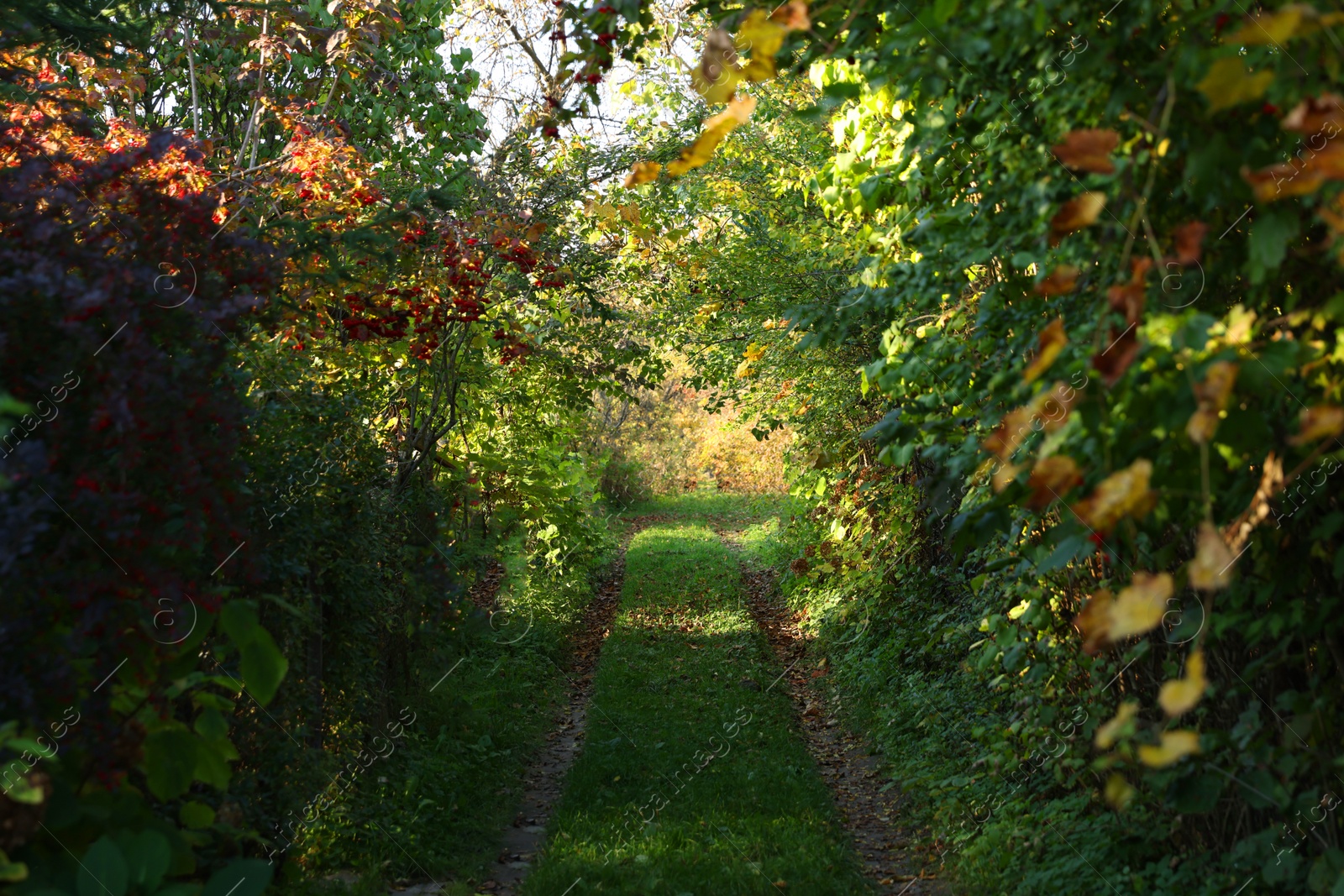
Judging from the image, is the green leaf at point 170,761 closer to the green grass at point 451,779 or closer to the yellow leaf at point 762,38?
the green grass at point 451,779

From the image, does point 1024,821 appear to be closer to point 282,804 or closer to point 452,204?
point 282,804

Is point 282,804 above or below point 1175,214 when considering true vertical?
below

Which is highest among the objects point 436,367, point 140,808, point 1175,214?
point 436,367

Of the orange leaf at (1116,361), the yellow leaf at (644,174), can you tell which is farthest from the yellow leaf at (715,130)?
the orange leaf at (1116,361)

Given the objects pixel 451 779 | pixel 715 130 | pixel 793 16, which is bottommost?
pixel 451 779

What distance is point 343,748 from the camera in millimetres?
5727

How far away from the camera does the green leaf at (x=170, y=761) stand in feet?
9.77

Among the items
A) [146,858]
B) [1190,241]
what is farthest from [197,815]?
[1190,241]

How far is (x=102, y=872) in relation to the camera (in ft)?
8.27

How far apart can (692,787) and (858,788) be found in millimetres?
1343

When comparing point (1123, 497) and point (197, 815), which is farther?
point (197, 815)

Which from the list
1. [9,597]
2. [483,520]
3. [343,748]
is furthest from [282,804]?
[483,520]

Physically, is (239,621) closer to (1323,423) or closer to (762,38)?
(762,38)

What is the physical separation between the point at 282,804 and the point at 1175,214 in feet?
13.5
